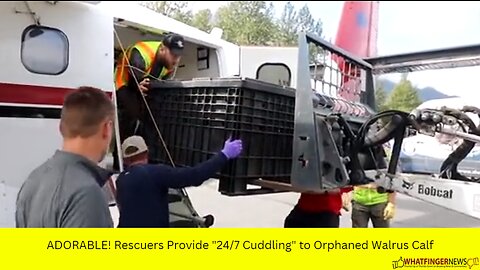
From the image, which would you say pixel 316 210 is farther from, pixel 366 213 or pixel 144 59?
pixel 144 59

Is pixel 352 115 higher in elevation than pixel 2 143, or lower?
higher

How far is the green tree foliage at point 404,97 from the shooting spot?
2.05 meters

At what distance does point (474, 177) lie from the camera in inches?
80.1

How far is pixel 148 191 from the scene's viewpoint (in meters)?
1.67

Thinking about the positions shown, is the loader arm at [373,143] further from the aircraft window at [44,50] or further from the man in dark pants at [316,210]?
the aircraft window at [44,50]

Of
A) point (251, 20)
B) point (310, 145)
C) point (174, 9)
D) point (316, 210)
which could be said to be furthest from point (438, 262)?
point (174, 9)

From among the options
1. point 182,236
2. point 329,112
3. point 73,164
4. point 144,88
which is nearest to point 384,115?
point 329,112

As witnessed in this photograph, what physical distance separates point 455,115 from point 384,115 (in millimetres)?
256

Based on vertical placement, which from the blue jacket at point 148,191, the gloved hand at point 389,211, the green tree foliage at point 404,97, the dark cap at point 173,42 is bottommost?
the gloved hand at point 389,211

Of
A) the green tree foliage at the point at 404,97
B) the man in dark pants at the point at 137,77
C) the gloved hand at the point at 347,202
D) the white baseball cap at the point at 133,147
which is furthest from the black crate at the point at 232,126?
the gloved hand at the point at 347,202

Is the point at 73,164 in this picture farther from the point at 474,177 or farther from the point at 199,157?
the point at 474,177

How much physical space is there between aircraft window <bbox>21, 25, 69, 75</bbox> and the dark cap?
1.67ft

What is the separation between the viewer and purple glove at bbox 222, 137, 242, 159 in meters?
1.83
